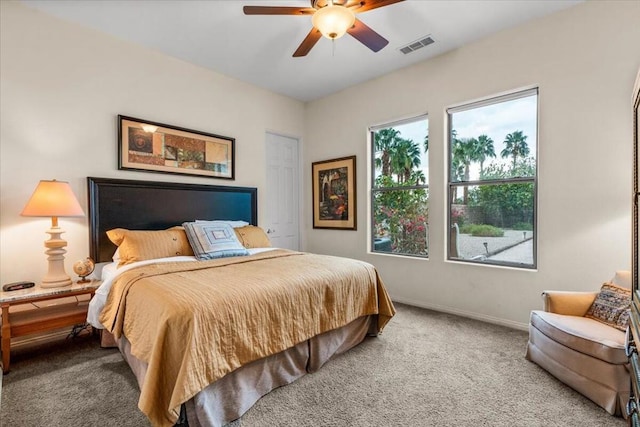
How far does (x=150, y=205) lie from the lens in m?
3.27

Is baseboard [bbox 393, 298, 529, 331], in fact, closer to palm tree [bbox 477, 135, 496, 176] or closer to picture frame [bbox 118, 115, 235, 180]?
palm tree [bbox 477, 135, 496, 176]

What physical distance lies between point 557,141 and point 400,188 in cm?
165

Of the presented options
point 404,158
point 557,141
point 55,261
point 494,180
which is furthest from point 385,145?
point 55,261

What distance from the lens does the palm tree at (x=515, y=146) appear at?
300 cm

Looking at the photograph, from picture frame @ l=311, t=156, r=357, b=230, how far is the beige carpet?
208cm

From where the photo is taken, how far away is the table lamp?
2.39m

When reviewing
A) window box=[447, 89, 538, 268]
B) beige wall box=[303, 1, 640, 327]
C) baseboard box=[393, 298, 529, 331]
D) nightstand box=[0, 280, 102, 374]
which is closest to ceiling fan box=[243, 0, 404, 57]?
beige wall box=[303, 1, 640, 327]

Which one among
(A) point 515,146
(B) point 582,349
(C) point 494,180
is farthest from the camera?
(C) point 494,180

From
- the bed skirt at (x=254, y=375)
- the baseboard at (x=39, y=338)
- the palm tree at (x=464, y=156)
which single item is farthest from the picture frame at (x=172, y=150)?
the palm tree at (x=464, y=156)

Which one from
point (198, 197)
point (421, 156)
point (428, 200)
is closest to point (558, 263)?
point (428, 200)

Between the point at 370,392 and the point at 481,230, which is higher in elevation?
the point at 481,230

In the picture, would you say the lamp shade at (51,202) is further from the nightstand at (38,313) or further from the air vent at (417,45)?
the air vent at (417,45)

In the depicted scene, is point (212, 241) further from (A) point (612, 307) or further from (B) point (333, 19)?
(A) point (612, 307)

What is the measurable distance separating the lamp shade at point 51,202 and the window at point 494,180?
145 inches
